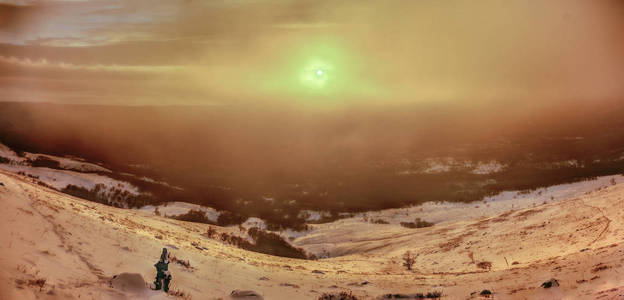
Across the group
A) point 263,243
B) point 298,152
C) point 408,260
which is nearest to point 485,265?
point 408,260

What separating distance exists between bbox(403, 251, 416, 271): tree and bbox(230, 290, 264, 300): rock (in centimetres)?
896

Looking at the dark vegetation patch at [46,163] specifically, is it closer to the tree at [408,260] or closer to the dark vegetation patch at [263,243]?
the dark vegetation patch at [263,243]

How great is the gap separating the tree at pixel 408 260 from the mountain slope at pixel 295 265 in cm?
34

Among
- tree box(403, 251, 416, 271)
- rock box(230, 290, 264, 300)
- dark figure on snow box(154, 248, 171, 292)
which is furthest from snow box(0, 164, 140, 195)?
dark figure on snow box(154, 248, 171, 292)

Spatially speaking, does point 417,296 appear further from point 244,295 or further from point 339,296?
point 244,295

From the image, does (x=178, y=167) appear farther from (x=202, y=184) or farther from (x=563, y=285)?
(x=563, y=285)

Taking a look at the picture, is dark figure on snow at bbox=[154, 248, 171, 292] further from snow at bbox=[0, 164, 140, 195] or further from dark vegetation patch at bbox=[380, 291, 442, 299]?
snow at bbox=[0, 164, 140, 195]

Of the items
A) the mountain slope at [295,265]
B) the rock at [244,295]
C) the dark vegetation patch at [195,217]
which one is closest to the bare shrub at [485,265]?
the mountain slope at [295,265]

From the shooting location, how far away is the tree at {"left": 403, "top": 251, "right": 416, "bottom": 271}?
20.5 m

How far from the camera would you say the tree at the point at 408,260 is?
2047cm

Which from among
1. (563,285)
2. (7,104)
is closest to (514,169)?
(563,285)

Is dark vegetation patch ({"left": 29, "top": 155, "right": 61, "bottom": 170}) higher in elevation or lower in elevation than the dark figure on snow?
higher

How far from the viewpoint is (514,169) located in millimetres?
64562

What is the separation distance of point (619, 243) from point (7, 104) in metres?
70.4
